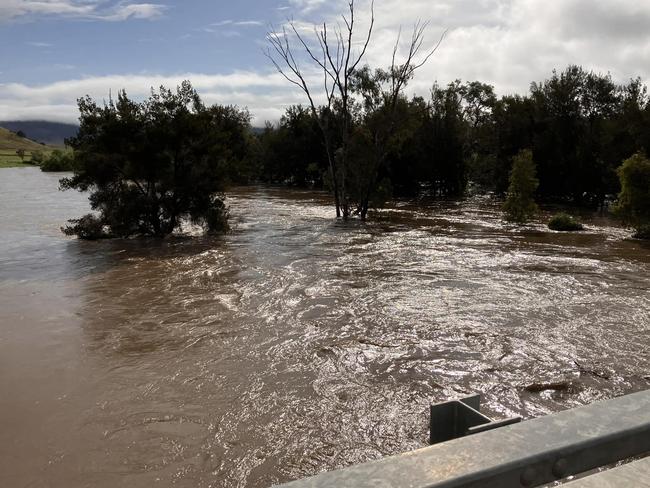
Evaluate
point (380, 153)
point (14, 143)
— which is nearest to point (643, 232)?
point (380, 153)

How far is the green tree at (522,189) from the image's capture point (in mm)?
20812

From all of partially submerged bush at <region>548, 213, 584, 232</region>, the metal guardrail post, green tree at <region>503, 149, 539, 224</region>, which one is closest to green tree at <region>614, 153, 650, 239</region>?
Result: partially submerged bush at <region>548, 213, 584, 232</region>

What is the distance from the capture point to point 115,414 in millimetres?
5180

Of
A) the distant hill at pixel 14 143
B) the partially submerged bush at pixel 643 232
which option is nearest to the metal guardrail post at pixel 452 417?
the partially submerged bush at pixel 643 232

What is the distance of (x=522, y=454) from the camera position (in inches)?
53.3

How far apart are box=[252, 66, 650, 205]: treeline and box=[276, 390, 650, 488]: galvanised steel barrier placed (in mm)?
22127

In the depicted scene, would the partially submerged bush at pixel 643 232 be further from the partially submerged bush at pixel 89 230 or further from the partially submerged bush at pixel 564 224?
the partially submerged bush at pixel 89 230

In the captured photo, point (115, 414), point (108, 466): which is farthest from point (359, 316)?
point (108, 466)

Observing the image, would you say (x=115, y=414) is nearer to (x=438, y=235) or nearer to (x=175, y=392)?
(x=175, y=392)

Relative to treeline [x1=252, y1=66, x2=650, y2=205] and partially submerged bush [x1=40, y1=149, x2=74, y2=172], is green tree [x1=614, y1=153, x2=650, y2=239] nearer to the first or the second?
treeline [x1=252, y1=66, x2=650, y2=205]

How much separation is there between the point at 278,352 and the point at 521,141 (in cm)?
3082

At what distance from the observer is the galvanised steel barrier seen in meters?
1.26

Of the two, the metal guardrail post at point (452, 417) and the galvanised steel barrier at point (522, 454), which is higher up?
the galvanised steel barrier at point (522, 454)

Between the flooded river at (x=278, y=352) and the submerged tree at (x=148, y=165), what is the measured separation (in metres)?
3.48
